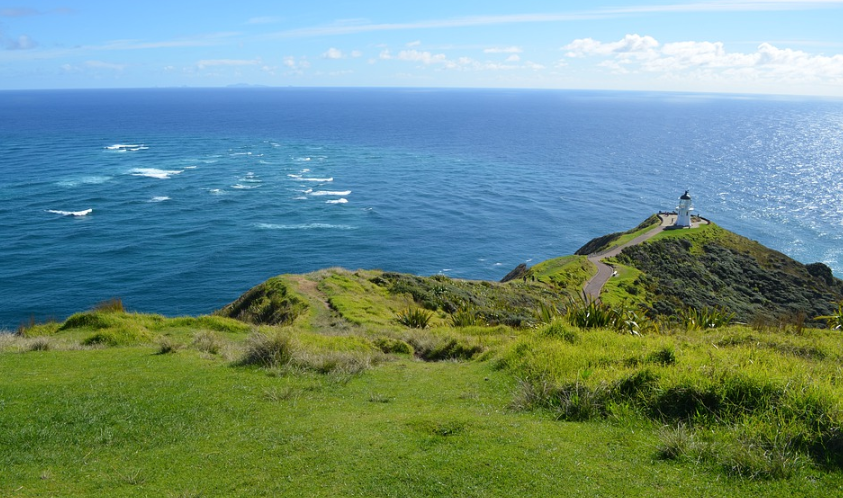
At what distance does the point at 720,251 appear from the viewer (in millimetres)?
66188

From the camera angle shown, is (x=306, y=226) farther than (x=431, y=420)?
Yes

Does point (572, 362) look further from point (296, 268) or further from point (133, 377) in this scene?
point (296, 268)

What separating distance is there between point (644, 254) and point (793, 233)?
4205cm

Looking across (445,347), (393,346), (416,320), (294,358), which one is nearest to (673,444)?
(294,358)

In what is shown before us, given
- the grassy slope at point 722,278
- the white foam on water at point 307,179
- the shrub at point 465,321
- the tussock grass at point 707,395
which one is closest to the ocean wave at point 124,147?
the white foam on water at point 307,179

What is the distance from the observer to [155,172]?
107m

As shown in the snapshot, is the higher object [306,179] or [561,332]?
[561,332]

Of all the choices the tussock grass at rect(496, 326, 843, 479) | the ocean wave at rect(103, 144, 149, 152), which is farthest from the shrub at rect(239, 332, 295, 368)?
the ocean wave at rect(103, 144, 149, 152)

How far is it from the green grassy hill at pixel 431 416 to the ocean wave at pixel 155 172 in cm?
9255

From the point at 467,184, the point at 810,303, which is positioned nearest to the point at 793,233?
the point at 810,303

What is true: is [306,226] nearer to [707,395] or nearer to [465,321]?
[465,321]

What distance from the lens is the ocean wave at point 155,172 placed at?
4053 inches

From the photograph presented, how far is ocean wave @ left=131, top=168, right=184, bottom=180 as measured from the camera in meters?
103

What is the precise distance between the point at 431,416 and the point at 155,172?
109373 millimetres
